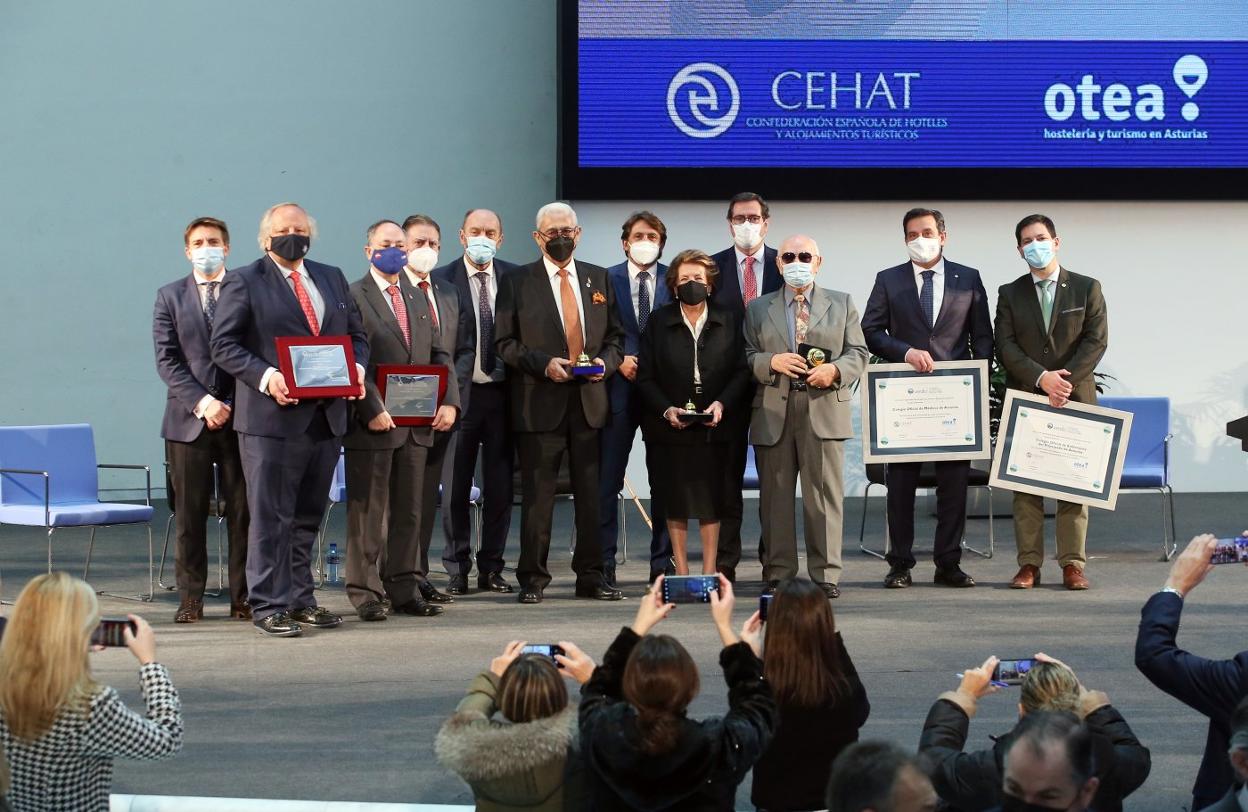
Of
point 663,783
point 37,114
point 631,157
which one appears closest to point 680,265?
point 631,157

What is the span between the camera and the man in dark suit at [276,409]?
6.11 m

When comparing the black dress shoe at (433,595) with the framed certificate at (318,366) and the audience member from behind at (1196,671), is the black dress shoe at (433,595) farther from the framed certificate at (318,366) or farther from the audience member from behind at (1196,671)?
the audience member from behind at (1196,671)

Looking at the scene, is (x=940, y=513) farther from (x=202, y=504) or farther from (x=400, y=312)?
(x=202, y=504)

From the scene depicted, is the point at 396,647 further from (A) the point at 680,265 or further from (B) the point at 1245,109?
(B) the point at 1245,109

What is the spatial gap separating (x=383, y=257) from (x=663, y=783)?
4.02 m

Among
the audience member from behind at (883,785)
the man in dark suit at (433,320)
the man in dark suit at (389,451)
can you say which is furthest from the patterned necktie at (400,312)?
the audience member from behind at (883,785)

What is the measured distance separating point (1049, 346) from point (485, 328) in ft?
8.46

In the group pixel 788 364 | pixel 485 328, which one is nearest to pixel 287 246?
pixel 485 328

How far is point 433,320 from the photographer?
6.85 m

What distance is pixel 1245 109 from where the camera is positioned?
33.9 ft

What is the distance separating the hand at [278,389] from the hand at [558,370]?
121 cm

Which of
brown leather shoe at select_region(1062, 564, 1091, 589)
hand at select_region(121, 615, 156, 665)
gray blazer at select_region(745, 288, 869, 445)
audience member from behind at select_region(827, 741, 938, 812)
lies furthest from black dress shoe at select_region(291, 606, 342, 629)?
audience member from behind at select_region(827, 741, 938, 812)

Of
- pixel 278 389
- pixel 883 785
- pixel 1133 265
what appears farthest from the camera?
pixel 1133 265

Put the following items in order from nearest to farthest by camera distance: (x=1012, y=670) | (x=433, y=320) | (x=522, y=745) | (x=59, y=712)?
(x=59, y=712), (x=522, y=745), (x=1012, y=670), (x=433, y=320)
